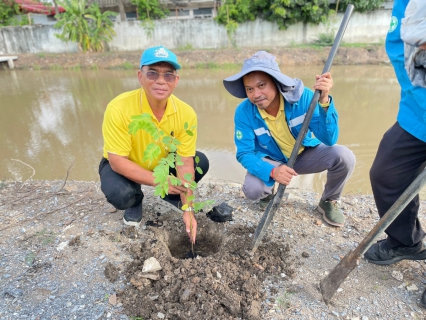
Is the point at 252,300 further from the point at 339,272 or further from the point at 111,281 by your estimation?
the point at 111,281

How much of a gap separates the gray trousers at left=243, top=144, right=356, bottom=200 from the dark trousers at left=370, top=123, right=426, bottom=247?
0.63m

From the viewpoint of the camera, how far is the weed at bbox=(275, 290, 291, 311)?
1.87 meters

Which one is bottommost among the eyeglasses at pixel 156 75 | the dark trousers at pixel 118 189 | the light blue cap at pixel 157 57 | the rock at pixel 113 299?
the rock at pixel 113 299

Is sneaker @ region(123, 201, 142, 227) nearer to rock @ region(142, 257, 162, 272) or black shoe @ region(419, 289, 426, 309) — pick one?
rock @ region(142, 257, 162, 272)

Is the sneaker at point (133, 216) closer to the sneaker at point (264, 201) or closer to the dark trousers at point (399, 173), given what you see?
the sneaker at point (264, 201)

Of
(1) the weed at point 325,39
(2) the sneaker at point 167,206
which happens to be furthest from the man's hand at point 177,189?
(1) the weed at point 325,39

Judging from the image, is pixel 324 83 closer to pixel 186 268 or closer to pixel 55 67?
pixel 186 268

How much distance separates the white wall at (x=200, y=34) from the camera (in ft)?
55.4

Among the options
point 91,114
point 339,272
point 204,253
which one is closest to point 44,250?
point 204,253

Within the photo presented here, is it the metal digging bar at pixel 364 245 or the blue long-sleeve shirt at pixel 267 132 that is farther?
the blue long-sleeve shirt at pixel 267 132

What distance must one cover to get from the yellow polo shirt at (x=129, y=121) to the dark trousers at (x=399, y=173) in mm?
1359

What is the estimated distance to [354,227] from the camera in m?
2.66

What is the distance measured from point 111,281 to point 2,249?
113 cm

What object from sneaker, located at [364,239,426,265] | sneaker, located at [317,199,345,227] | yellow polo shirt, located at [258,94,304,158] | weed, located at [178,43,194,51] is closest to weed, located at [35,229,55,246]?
yellow polo shirt, located at [258,94,304,158]
